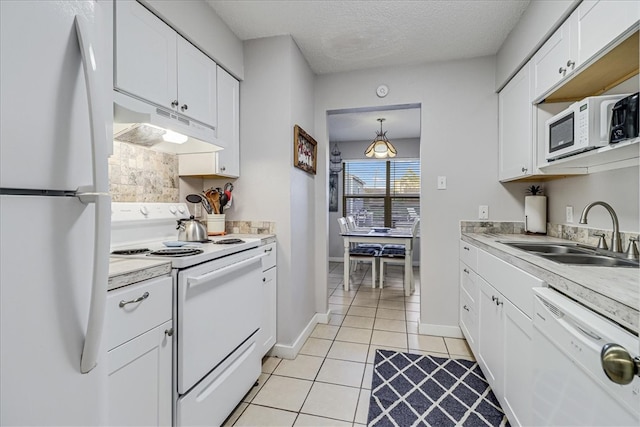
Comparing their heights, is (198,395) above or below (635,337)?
below

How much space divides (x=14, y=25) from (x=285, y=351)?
229 cm

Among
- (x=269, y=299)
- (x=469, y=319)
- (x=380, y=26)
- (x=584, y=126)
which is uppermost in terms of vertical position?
(x=380, y=26)

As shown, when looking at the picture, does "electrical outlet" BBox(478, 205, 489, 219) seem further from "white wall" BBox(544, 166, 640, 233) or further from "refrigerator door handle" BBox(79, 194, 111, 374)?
"refrigerator door handle" BBox(79, 194, 111, 374)

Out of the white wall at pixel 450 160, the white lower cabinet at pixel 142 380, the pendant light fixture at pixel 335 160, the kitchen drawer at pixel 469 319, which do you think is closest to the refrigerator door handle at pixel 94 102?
the white lower cabinet at pixel 142 380

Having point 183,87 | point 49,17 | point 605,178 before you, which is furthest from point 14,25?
point 605,178

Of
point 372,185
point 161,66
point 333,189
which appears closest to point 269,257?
point 161,66

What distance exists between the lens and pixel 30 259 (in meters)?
0.59

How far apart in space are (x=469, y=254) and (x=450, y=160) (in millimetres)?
877

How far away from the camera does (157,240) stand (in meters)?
1.98

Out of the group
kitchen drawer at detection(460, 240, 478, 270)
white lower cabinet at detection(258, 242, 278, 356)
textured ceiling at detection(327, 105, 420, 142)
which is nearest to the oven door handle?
white lower cabinet at detection(258, 242, 278, 356)

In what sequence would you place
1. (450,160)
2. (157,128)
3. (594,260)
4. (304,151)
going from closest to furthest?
(594,260)
(157,128)
(304,151)
(450,160)

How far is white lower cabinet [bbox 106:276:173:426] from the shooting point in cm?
101

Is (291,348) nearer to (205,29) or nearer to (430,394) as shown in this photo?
(430,394)

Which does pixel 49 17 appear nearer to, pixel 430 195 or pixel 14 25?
pixel 14 25
